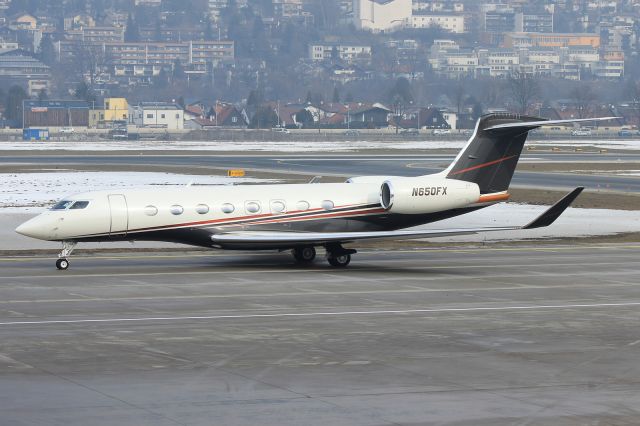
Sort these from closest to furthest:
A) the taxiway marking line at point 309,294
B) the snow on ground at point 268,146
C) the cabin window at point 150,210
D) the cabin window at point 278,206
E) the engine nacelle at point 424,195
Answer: the taxiway marking line at point 309,294
the cabin window at point 150,210
the cabin window at point 278,206
the engine nacelle at point 424,195
the snow on ground at point 268,146

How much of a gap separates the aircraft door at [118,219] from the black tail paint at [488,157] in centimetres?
1045

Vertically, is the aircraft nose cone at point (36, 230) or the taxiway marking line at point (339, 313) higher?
the aircraft nose cone at point (36, 230)

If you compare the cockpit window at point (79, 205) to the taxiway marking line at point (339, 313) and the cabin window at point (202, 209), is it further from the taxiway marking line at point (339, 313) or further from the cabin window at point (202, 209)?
the taxiway marking line at point (339, 313)

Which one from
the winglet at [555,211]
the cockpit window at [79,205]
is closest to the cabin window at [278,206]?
the cockpit window at [79,205]

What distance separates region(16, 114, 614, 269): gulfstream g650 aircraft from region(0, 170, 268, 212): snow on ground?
21.8 m

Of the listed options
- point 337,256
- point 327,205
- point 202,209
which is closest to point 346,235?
point 337,256

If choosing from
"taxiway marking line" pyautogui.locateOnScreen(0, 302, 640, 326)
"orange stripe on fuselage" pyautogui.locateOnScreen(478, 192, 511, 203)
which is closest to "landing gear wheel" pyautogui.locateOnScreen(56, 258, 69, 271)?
"taxiway marking line" pyautogui.locateOnScreen(0, 302, 640, 326)

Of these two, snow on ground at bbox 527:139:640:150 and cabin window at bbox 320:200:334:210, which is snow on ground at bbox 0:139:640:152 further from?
cabin window at bbox 320:200:334:210

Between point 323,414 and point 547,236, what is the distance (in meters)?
29.2

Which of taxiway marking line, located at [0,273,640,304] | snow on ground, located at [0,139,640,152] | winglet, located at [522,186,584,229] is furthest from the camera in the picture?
snow on ground, located at [0,139,640,152]

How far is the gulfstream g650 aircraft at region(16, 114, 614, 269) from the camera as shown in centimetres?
3712

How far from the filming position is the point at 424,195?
129 feet

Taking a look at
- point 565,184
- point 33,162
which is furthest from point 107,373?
point 33,162

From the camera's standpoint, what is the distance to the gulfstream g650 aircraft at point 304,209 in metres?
37.1
